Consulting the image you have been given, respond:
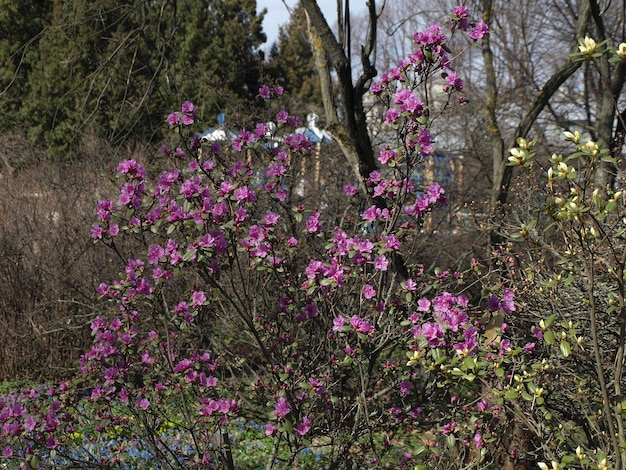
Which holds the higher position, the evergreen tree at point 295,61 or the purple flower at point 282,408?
the evergreen tree at point 295,61

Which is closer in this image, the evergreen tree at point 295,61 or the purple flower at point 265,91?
the purple flower at point 265,91

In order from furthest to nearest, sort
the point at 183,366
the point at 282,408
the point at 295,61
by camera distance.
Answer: the point at 295,61 < the point at 183,366 < the point at 282,408

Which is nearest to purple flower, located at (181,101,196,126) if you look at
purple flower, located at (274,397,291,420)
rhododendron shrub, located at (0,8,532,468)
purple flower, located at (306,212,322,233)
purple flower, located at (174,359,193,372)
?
rhododendron shrub, located at (0,8,532,468)

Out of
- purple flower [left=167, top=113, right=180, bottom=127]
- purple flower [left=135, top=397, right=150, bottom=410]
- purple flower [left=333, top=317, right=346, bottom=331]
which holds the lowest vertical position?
purple flower [left=135, top=397, right=150, bottom=410]

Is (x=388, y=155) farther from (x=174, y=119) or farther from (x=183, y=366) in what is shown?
(x=183, y=366)

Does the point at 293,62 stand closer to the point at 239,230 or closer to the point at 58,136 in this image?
the point at 58,136

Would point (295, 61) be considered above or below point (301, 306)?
above

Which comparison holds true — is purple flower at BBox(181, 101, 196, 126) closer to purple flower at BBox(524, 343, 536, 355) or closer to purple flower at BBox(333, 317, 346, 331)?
purple flower at BBox(333, 317, 346, 331)

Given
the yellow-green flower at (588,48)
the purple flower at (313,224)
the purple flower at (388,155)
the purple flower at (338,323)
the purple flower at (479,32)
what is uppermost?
the purple flower at (479,32)

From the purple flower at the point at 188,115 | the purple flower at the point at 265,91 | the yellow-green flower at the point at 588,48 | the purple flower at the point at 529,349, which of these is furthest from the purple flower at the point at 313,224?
the yellow-green flower at the point at 588,48

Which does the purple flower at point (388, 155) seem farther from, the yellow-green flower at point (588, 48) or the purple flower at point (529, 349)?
the yellow-green flower at point (588, 48)

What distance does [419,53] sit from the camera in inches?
113

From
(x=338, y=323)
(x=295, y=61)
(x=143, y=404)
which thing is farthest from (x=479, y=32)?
(x=295, y=61)

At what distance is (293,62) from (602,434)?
24927 mm
